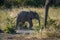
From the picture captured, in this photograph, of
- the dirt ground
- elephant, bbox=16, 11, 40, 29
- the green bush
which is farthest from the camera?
elephant, bbox=16, 11, 40, 29

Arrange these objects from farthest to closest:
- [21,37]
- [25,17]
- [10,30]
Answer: [25,17], [10,30], [21,37]

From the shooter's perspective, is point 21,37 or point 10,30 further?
point 10,30

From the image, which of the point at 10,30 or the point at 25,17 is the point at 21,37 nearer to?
the point at 10,30

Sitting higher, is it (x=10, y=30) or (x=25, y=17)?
(x=25, y=17)

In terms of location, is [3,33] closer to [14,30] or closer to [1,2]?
[14,30]

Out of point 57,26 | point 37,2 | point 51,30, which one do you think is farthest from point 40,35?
point 37,2

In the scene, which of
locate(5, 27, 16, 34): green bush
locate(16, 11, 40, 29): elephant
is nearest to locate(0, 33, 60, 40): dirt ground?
locate(5, 27, 16, 34): green bush

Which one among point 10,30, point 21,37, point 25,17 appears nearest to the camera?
point 21,37


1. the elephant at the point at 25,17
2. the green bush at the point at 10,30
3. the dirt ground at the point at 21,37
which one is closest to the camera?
the dirt ground at the point at 21,37

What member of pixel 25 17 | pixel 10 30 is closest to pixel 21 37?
pixel 10 30

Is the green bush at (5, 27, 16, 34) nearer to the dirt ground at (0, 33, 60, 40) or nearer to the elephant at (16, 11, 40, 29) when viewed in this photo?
the dirt ground at (0, 33, 60, 40)

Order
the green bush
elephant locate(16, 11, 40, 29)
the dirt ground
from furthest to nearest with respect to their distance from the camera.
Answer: elephant locate(16, 11, 40, 29), the green bush, the dirt ground

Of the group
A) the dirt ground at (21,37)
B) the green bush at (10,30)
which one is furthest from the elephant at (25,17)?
the dirt ground at (21,37)

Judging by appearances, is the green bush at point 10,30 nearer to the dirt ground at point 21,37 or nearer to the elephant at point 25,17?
the dirt ground at point 21,37
